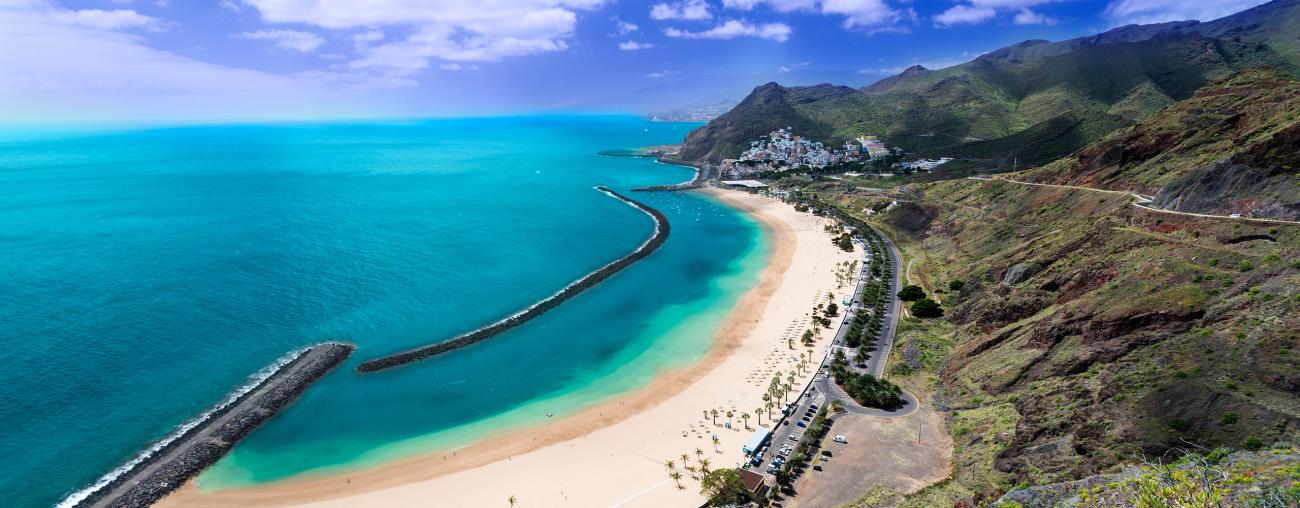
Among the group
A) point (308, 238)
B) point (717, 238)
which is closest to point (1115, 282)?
point (717, 238)

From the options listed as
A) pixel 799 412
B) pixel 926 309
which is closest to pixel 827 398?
pixel 799 412

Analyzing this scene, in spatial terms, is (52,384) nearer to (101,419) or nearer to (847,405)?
(101,419)

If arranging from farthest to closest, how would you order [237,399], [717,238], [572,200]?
[572,200]
[717,238]
[237,399]

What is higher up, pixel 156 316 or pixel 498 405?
pixel 156 316

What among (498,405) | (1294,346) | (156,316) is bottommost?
(498,405)

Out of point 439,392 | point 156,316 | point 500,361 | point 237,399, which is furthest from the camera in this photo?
point 156,316

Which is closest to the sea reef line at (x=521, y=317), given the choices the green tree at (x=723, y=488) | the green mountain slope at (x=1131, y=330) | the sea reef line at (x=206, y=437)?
the sea reef line at (x=206, y=437)

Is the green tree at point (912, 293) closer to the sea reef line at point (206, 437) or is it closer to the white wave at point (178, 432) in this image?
the sea reef line at point (206, 437)

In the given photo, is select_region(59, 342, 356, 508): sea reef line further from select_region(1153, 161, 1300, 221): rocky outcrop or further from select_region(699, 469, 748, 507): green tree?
select_region(1153, 161, 1300, 221): rocky outcrop
